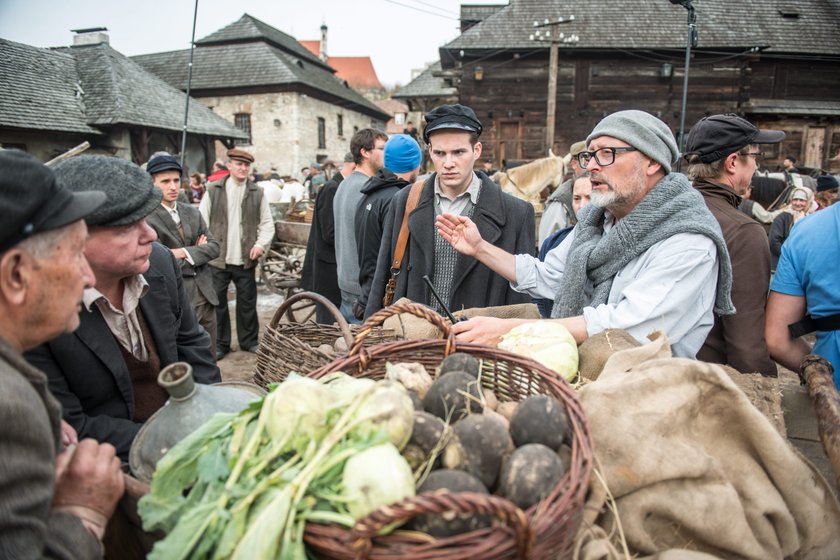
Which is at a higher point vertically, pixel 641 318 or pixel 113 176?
pixel 113 176

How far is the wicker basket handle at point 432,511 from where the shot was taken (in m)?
0.96

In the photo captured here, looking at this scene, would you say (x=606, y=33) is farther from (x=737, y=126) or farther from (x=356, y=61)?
(x=356, y=61)

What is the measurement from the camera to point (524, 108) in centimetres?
2005

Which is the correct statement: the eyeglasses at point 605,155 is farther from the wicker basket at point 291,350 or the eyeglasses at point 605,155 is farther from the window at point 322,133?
the window at point 322,133

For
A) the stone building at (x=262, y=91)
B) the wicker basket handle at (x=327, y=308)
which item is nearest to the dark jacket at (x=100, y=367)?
the wicker basket handle at (x=327, y=308)

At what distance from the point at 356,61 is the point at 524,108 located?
6413 cm

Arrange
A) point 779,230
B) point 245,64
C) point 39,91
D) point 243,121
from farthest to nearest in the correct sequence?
point 245,64
point 243,121
point 39,91
point 779,230

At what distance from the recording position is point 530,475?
1129 mm

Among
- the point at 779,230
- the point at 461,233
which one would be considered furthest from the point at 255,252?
the point at 779,230

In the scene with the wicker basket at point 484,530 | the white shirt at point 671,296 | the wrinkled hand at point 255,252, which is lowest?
the wrinkled hand at point 255,252

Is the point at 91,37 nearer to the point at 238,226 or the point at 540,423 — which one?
the point at 238,226

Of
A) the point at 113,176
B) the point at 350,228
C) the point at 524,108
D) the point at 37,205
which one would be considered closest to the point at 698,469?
the point at 37,205

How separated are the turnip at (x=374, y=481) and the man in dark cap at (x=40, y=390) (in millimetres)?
666

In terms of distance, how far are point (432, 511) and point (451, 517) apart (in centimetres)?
6
